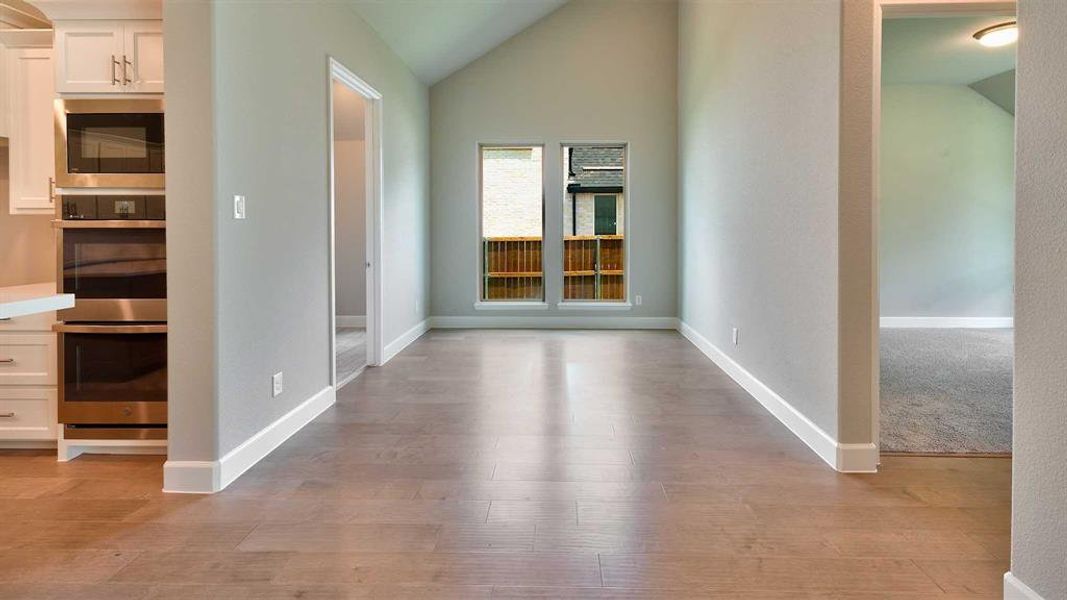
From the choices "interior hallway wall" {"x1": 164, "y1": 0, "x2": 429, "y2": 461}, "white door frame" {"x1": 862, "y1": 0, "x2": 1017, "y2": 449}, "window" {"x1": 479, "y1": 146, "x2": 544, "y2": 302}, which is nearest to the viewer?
"interior hallway wall" {"x1": 164, "y1": 0, "x2": 429, "y2": 461}

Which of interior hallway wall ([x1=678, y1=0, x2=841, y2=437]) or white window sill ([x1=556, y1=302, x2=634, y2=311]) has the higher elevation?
interior hallway wall ([x1=678, y1=0, x2=841, y2=437])

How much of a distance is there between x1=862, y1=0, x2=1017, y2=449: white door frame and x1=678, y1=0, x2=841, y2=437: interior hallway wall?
0.49ft

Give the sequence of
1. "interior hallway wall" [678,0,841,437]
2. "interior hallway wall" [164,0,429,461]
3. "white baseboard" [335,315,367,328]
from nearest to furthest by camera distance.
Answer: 1. "interior hallway wall" [164,0,429,461]
2. "interior hallway wall" [678,0,841,437]
3. "white baseboard" [335,315,367,328]

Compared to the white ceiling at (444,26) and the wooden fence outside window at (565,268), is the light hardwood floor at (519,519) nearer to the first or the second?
the white ceiling at (444,26)

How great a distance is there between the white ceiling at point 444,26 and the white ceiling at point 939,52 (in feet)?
11.9

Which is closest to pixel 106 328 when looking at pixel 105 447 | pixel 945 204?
pixel 105 447

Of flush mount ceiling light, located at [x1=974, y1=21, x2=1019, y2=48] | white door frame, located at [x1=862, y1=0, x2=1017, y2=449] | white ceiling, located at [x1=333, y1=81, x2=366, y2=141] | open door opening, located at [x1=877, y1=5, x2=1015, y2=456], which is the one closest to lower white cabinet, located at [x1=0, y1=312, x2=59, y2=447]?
white door frame, located at [x1=862, y1=0, x2=1017, y2=449]

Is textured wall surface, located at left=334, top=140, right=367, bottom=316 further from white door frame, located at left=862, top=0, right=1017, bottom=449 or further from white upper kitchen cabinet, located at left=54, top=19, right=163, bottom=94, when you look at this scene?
white door frame, located at left=862, top=0, right=1017, bottom=449

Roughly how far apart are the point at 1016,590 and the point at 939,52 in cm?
677

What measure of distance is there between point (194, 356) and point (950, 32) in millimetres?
6953

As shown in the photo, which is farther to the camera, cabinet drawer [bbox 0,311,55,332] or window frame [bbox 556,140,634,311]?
window frame [bbox 556,140,634,311]

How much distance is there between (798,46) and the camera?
3.52 m

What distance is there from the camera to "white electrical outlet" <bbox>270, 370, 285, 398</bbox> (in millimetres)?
3430

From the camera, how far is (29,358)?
10.6 ft
